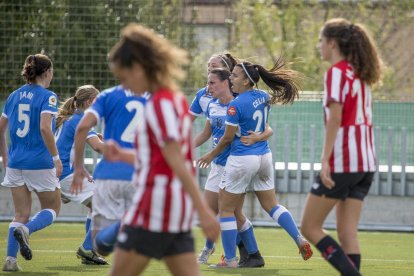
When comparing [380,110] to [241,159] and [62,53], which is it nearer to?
[62,53]

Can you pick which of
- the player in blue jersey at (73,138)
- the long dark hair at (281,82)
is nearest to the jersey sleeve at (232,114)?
the long dark hair at (281,82)

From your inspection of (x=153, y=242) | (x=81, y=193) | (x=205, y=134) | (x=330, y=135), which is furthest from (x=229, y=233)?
(x=153, y=242)

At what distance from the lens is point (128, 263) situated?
5.26m

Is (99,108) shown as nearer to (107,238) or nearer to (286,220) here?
(107,238)

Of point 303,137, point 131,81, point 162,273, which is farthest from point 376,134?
point 131,81

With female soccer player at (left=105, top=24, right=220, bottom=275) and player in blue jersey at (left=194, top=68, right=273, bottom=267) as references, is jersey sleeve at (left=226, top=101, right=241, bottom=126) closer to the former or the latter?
player in blue jersey at (left=194, top=68, right=273, bottom=267)

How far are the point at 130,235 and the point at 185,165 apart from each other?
0.46 m

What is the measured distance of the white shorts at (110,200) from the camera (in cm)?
722

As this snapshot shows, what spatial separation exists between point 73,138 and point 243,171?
1803 millimetres

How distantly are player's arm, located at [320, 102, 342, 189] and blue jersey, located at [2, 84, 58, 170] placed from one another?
329 cm

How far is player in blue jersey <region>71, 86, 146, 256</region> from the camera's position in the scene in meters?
7.19

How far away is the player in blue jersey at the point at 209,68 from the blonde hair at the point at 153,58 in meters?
5.41

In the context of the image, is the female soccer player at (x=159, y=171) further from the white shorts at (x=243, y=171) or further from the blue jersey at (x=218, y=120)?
the blue jersey at (x=218, y=120)

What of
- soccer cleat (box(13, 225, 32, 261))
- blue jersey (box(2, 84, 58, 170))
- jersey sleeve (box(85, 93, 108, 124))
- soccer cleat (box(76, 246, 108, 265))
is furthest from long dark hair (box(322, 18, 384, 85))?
soccer cleat (box(76, 246, 108, 265))
